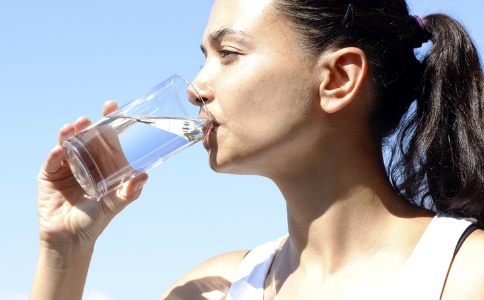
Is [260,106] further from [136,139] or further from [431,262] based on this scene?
[431,262]

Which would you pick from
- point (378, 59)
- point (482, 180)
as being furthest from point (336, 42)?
point (482, 180)

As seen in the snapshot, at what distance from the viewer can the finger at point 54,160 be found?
242cm

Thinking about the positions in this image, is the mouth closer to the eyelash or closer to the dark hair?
the eyelash

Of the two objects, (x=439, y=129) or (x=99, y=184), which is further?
(x=439, y=129)

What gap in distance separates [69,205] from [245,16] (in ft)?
4.28

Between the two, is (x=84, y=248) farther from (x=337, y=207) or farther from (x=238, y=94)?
(x=337, y=207)

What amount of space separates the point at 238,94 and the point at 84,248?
1122 mm

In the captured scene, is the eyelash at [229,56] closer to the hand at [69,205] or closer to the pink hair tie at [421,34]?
the hand at [69,205]

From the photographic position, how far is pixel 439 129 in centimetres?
241

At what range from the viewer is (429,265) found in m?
1.96

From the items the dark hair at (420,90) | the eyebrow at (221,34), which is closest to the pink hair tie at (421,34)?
the dark hair at (420,90)

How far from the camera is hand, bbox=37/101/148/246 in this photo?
2.40 meters

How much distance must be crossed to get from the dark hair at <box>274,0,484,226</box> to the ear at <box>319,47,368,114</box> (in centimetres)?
6

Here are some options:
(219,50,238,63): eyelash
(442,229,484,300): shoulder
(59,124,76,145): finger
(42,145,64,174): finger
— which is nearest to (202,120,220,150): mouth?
(219,50,238,63): eyelash
